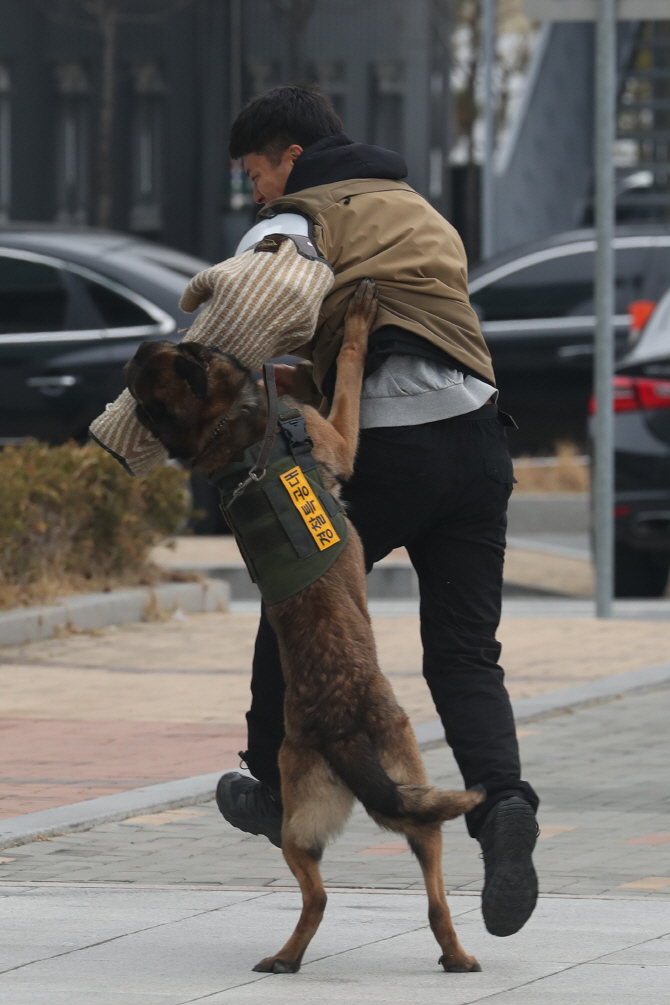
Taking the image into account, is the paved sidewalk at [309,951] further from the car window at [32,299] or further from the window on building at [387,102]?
the window on building at [387,102]

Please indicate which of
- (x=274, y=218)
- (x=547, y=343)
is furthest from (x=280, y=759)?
(x=547, y=343)

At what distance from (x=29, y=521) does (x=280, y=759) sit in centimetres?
533

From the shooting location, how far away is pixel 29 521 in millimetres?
9164

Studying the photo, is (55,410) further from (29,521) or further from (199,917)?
(199,917)

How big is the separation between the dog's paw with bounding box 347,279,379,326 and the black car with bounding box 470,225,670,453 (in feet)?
33.0

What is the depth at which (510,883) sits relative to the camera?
4004 mm

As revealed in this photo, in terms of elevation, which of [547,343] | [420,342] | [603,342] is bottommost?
[547,343]

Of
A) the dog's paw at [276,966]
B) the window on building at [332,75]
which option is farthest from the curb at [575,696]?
the window on building at [332,75]

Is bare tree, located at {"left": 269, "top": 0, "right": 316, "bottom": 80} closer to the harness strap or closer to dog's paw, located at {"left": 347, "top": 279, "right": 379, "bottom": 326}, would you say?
dog's paw, located at {"left": 347, "top": 279, "right": 379, "bottom": 326}

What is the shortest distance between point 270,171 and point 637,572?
725cm

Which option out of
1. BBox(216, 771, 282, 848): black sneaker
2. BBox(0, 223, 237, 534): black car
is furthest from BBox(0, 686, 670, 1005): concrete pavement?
BBox(0, 223, 237, 534): black car

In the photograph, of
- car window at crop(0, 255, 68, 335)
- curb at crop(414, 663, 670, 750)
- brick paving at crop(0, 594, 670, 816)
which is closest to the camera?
brick paving at crop(0, 594, 670, 816)

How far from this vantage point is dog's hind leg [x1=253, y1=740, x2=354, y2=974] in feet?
12.8

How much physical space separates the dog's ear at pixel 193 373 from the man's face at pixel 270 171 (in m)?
0.62
